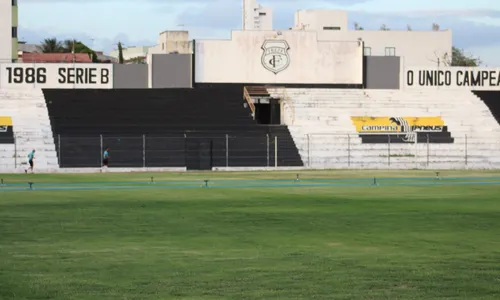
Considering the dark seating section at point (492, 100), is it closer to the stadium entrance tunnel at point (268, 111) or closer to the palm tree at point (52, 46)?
the stadium entrance tunnel at point (268, 111)

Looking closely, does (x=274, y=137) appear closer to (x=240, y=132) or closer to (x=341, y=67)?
(x=240, y=132)

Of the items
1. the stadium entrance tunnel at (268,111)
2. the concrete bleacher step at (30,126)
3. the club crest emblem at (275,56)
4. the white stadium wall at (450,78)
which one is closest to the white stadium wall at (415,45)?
the white stadium wall at (450,78)

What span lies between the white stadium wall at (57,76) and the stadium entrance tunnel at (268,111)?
12352 millimetres

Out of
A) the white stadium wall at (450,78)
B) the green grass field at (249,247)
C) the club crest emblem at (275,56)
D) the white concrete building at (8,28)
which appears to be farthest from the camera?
the white concrete building at (8,28)

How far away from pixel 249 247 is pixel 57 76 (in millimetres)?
64278

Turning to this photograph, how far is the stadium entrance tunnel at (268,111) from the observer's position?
265 feet

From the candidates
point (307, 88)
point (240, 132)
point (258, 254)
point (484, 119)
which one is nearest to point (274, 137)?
point (240, 132)

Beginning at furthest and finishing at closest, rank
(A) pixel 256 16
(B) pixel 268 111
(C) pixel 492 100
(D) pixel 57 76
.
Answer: (A) pixel 256 16
(C) pixel 492 100
(B) pixel 268 111
(D) pixel 57 76

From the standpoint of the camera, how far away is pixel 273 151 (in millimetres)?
70062

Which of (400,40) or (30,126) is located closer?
(30,126)

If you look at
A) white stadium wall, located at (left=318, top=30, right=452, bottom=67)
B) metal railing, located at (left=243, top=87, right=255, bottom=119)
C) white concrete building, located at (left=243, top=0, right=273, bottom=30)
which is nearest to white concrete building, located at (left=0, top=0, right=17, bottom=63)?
white concrete building, located at (left=243, top=0, right=273, bottom=30)

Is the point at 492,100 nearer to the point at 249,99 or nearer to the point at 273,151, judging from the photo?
the point at 249,99

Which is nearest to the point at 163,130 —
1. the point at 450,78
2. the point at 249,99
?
the point at 249,99

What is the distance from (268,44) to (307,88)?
17.0 feet
